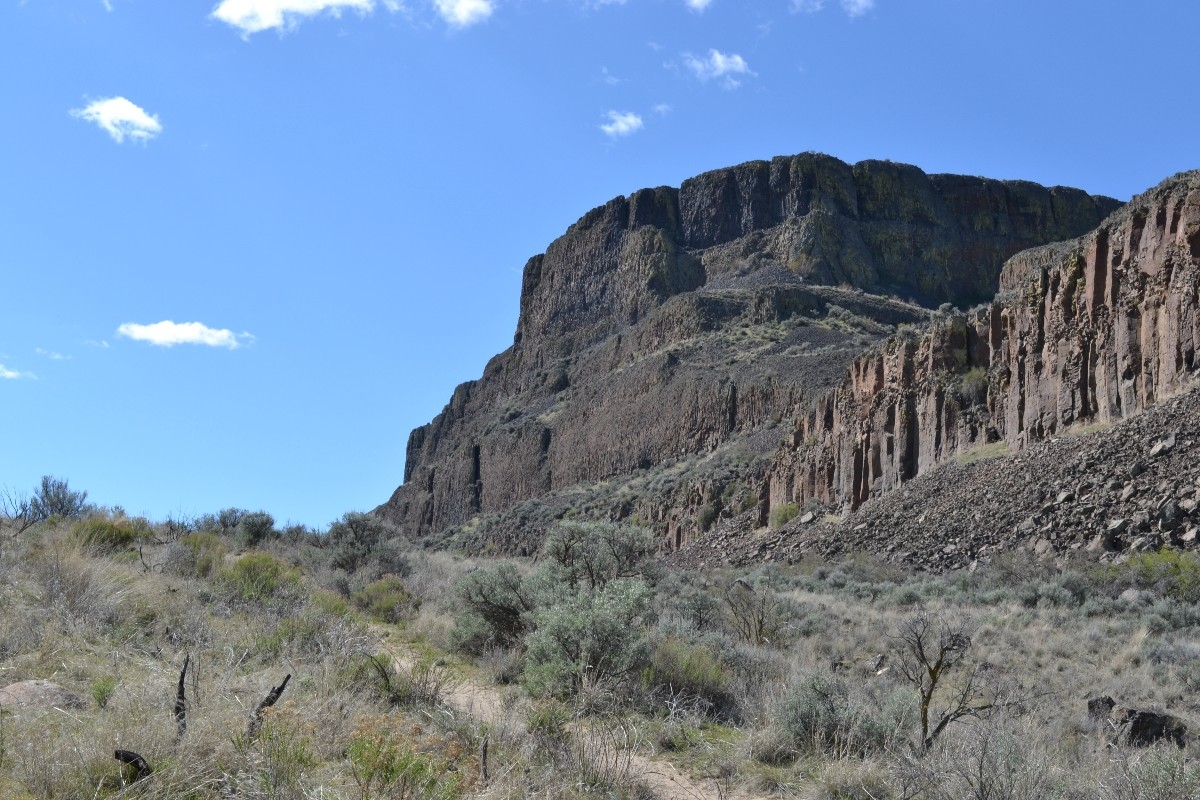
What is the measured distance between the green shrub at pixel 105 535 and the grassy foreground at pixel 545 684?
0.07 m

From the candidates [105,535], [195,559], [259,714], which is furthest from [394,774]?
[105,535]

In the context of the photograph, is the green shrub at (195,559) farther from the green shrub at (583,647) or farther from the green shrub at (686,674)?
the green shrub at (686,674)

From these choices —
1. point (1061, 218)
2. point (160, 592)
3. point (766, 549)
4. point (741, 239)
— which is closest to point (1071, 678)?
point (160, 592)

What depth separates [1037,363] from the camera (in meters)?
29.1

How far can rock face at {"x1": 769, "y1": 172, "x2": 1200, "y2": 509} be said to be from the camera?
24531mm

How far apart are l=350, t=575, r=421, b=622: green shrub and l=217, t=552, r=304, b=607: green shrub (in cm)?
112

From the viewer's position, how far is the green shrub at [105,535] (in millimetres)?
14036

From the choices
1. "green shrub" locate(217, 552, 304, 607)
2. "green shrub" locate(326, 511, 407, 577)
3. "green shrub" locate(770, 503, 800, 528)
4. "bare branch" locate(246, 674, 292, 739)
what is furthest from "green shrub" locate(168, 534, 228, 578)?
"green shrub" locate(770, 503, 800, 528)

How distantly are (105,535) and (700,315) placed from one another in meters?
72.0

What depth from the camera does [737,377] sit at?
6856 centimetres

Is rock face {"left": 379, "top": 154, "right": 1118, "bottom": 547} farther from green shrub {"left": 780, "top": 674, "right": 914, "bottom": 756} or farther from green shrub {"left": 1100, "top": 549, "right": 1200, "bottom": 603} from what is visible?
green shrub {"left": 780, "top": 674, "right": 914, "bottom": 756}

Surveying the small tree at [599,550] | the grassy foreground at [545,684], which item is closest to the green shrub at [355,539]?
the grassy foreground at [545,684]

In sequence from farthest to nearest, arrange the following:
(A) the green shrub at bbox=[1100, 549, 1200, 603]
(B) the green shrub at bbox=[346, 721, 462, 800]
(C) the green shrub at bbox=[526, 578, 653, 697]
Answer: (A) the green shrub at bbox=[1100, 549, 1200, 603] < (C) the green shrub at bbox=[526, 578, 653, 697] < (B) the green shrub at bbox=[346, 721, 462, 800]

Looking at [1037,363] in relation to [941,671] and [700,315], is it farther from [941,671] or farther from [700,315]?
[700,315]
